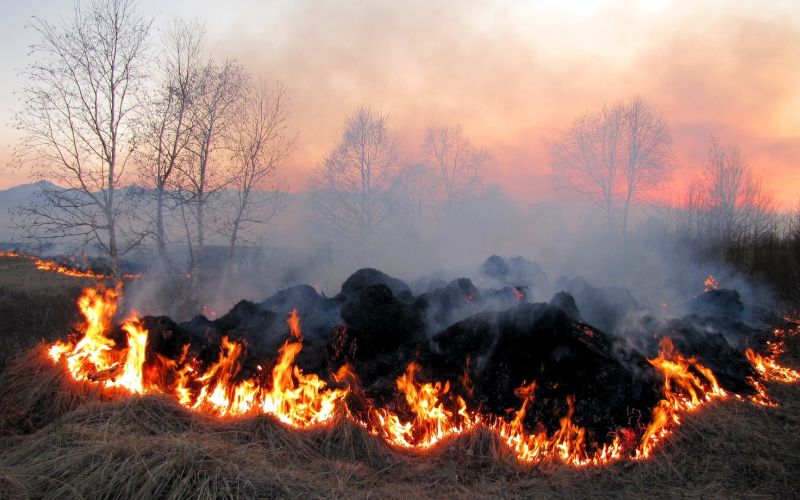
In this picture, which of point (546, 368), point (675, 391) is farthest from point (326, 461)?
point (675, 391)

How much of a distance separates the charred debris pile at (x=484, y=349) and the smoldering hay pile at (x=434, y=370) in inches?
0.6

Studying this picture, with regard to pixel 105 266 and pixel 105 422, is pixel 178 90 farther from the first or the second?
pixel 105 422

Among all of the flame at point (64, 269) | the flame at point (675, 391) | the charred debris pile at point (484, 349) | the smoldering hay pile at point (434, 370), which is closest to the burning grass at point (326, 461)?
the flame at point (675, 391)

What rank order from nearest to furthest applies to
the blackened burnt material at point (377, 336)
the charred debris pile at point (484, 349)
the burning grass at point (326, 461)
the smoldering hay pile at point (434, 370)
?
the burning grass at point (326, 461), the smoldering hay pile at point (434, 370), the charred debris pile at point (484, 349), the blackened burnt material at point (377, 336)

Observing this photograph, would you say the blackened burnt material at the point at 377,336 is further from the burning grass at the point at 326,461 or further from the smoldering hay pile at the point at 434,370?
the burning grass at the point at 326,461

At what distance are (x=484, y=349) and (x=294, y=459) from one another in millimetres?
2519

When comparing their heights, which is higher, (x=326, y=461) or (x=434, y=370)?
(x=434, y=370)

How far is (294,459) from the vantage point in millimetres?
4543

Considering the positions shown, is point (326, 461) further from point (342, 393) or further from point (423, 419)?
point (423, 419)

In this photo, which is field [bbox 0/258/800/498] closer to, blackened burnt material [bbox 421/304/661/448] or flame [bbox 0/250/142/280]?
blackened burnt material [bbox 421/304/661/448]

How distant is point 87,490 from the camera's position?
350 centimetres

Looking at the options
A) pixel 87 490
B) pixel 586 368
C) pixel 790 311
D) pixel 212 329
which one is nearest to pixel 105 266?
pixel 212 329

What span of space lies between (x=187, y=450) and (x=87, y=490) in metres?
0.71

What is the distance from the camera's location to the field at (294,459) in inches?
142
